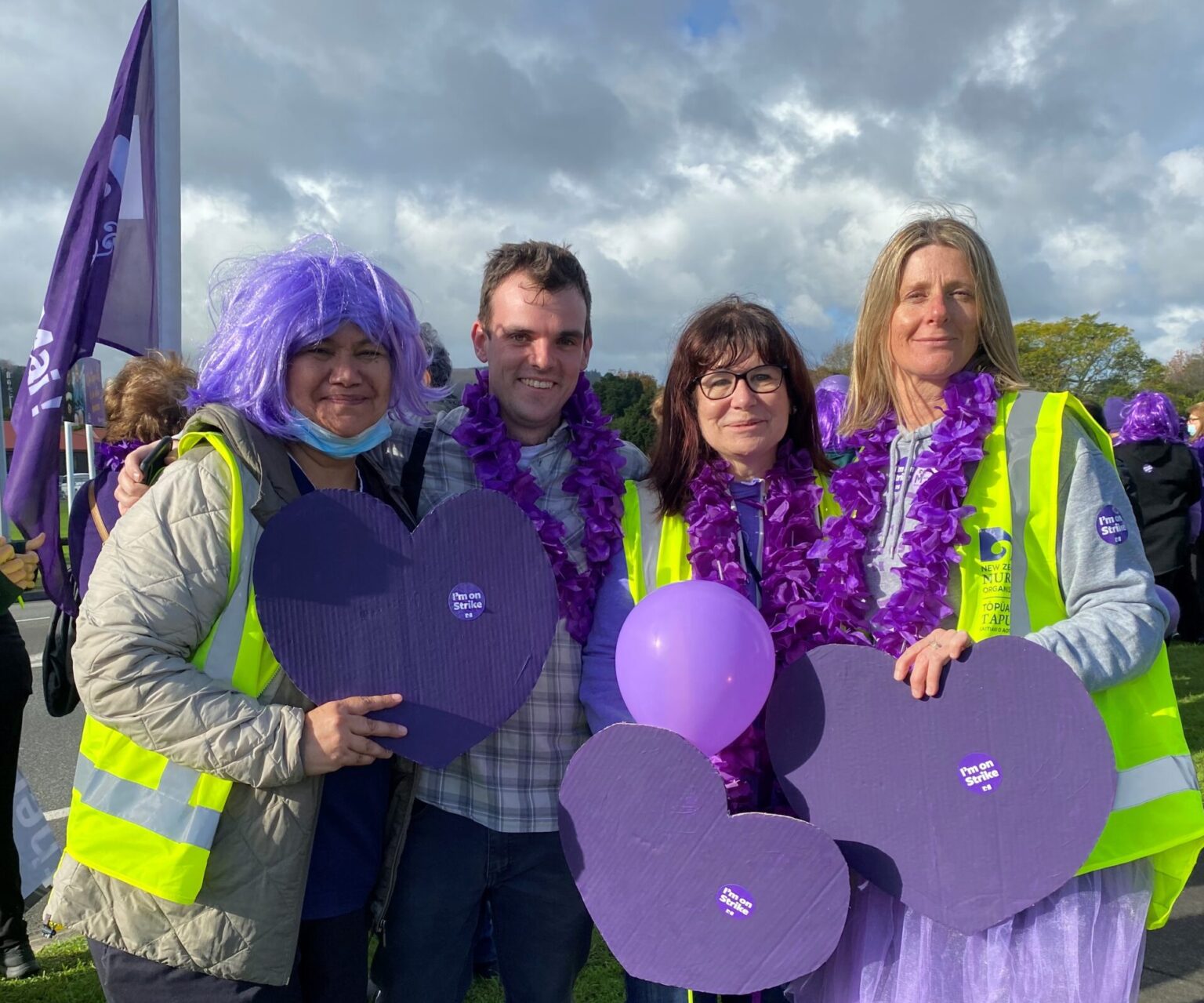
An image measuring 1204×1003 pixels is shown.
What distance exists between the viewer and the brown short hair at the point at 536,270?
1.97 m

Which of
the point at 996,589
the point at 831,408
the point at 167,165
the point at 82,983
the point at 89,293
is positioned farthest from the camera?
the point at 167,165

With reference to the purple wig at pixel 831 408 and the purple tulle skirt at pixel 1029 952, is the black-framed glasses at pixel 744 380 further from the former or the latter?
the purple tulle skirt at pixel 1029 952

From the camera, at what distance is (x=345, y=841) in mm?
1570

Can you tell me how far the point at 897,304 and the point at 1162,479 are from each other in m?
5.48

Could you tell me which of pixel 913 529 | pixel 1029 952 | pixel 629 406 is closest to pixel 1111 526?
pixel 913 529

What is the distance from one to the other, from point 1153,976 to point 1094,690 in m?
1.93

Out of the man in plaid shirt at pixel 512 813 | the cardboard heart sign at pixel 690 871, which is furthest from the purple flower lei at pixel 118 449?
the cardboard heart sign at pixel 690 871

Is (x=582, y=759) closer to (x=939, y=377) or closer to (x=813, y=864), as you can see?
(x=813, y=864)

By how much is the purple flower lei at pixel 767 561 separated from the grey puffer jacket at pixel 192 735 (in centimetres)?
78

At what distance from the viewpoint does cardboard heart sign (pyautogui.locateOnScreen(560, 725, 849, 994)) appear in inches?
56.6

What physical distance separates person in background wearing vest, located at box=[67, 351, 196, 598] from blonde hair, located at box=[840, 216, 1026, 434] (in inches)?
86.0

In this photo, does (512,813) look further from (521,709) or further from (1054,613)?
(1054,613)

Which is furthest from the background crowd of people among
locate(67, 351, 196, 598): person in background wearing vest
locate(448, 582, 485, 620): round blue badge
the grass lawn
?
locate(67, 351, 196, 598): person in background wearing vest

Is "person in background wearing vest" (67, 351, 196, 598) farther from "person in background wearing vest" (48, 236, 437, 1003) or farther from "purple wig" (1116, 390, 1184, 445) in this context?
"purple wig" (1116, 390, 1184, 445)
